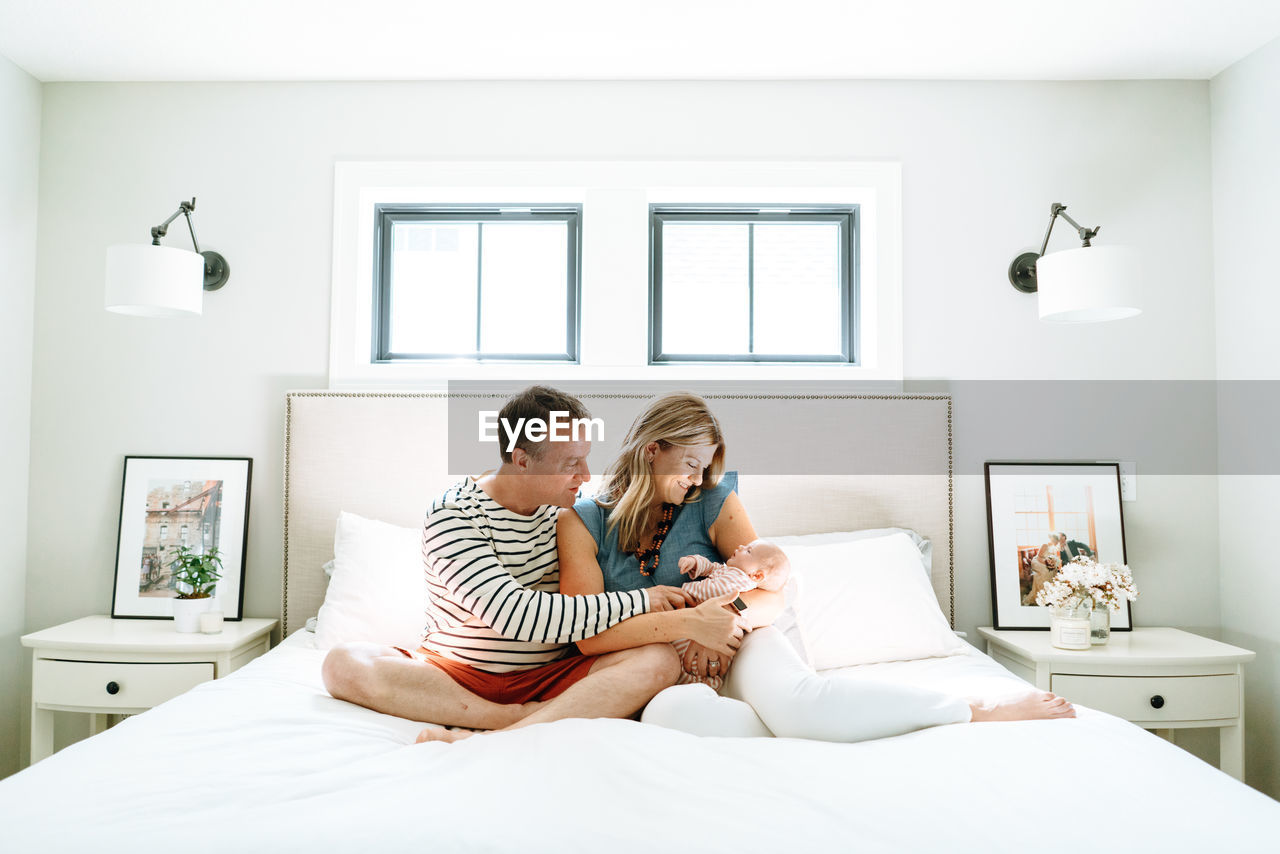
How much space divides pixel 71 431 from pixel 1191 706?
3.80 meters

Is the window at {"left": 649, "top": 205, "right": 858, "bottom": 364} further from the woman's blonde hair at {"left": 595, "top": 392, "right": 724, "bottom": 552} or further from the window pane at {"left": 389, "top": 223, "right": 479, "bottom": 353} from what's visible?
the woman's blonde hair at {"left": 595, "top": 392, "right": 724, "bottom": 552}

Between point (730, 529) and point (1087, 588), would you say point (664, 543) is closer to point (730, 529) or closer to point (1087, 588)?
point (730, 529)

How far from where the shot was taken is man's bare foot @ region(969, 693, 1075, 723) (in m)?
1.53

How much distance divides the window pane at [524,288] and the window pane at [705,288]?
0.41 meters

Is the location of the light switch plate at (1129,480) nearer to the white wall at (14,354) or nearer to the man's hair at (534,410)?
the man's hair at (534,410)

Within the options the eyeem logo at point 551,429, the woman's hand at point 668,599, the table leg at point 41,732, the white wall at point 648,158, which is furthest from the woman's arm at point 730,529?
the table leg at point 41,732

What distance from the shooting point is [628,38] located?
8.06 ft

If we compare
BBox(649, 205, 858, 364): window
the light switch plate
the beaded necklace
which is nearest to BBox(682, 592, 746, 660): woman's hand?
the beaded necklace

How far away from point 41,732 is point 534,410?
2.04 m

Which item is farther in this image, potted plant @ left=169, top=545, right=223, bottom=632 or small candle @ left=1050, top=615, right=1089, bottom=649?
potted plant @ left=169, top=545, right=223, bottom=632

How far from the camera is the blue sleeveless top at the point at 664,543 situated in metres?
1.83

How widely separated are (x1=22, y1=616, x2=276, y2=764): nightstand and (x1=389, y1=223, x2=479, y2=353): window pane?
1246 mm

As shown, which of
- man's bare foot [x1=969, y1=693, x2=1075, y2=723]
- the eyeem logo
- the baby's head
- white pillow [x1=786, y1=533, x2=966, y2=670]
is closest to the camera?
man's bare foot [x1=969, y1=693, x2=1075, y2=723]

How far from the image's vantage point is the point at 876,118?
2742 mm
